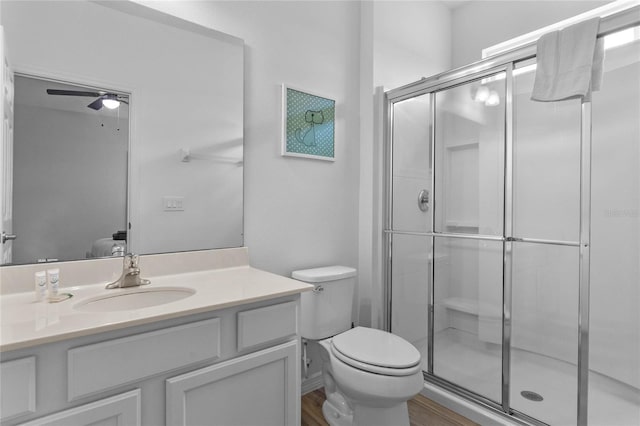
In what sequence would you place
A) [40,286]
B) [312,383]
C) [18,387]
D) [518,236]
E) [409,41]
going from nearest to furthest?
[18,387]
[40,286]
[518,236]
[312,383]
[409,41]

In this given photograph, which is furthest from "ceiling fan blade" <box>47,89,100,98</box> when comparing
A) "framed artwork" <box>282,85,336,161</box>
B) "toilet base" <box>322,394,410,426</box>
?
"toilet base" <box>322,394,410,426</box>

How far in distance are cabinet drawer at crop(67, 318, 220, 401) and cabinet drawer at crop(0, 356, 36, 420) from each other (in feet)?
0.24

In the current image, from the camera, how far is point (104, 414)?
93 cm

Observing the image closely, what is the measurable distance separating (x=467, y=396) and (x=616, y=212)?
4.59 ft

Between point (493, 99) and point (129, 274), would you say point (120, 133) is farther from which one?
point (493, 99)

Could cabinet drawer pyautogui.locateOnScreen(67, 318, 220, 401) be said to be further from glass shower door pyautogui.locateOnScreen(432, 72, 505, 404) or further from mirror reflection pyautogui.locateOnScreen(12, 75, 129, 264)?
glass shower door pyautogui.locateOnScreen(432, 72, 505, 404)

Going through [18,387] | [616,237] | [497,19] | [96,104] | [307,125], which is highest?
[497,19]

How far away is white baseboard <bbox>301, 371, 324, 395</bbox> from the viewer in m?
2.11

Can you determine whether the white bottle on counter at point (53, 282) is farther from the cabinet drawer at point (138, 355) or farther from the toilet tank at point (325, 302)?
the toilet tank at point (325, 302)

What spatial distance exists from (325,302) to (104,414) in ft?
3.99

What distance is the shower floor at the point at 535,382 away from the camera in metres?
1.76

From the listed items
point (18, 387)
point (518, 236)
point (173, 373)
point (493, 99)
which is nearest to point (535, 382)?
point (518, 236)

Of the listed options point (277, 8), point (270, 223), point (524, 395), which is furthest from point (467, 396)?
point (277, 8)

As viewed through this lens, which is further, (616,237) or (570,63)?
(616,237)
